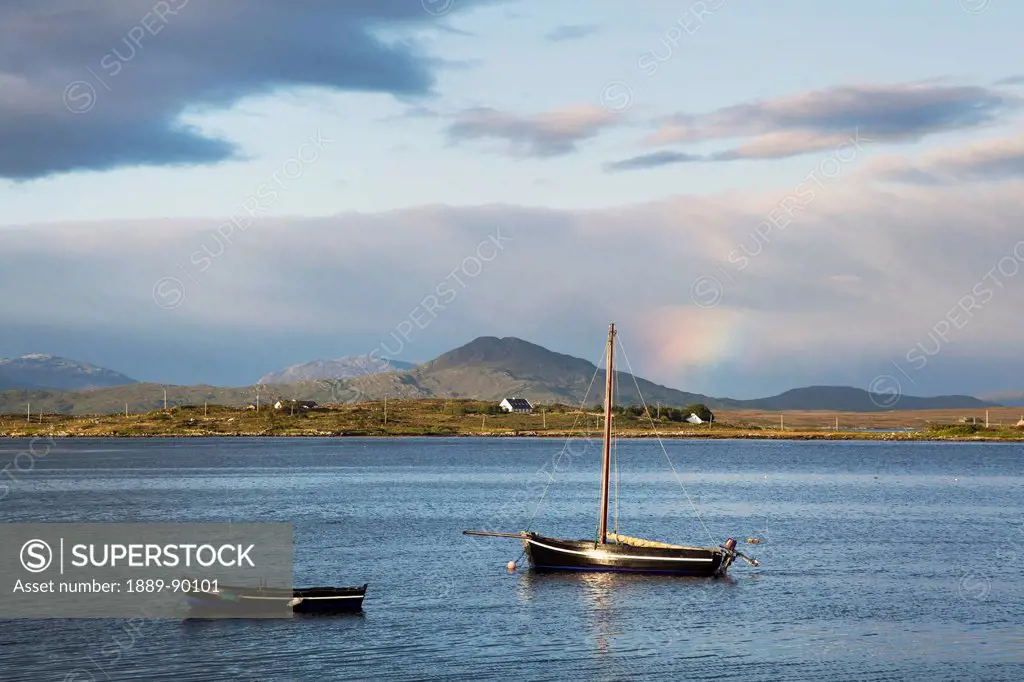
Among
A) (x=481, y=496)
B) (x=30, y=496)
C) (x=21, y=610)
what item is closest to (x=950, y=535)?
(x=481, y=496)

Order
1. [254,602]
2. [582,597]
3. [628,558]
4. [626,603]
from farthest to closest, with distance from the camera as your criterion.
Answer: [628,558] → [582,597] → [626,603] → [254,602]

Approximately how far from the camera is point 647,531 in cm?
7862

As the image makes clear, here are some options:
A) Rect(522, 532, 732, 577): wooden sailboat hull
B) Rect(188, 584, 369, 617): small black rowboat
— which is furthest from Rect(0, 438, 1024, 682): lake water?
Rect(188, 584, 369, 617): small black rowboat

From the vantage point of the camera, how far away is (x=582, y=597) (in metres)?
51.5

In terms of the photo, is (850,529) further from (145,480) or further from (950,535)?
(145,480)

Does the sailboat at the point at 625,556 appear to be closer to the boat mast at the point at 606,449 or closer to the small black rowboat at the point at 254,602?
the boat mast at the point at 606,449

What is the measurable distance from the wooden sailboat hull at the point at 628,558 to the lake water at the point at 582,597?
26.6 inches

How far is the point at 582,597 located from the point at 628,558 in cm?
562

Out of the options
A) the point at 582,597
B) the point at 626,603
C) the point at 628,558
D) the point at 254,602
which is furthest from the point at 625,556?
the point at 254,602

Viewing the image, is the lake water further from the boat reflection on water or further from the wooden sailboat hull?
the wooden sailboat hull

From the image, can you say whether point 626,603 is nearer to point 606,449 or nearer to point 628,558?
point 628,558

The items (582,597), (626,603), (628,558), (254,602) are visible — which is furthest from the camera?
(628,558)

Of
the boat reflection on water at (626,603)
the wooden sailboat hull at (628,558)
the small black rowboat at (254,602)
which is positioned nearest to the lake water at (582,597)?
the boat reflection on water at (626,603)

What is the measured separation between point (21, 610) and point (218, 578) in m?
11.5
